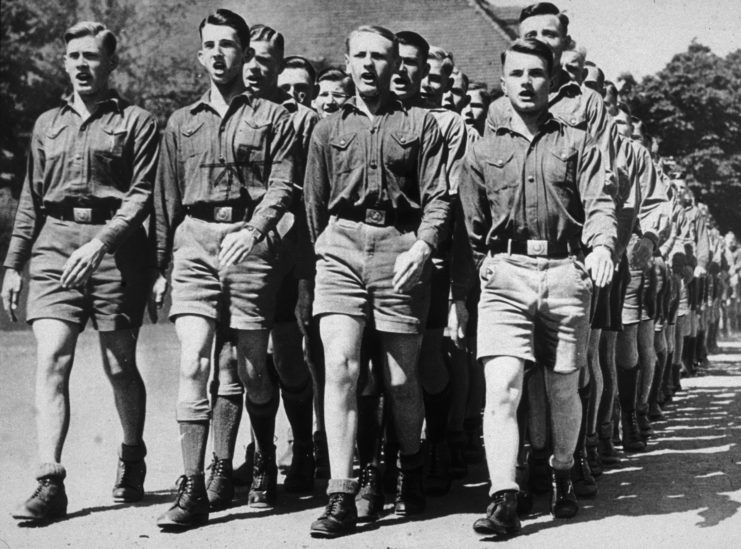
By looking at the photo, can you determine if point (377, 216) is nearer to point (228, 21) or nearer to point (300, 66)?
point (228, 21)

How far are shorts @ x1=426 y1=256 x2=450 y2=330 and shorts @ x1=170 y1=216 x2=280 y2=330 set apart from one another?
0.95 meters

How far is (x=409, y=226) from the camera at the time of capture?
5863mm

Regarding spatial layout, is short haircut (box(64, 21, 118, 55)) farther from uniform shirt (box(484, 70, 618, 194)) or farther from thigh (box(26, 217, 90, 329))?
uniform shirt (box(484, 70, 618, 194))

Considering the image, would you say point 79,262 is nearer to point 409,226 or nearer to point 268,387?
point 268,387

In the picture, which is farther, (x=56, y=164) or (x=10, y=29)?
(x=10, y=29)

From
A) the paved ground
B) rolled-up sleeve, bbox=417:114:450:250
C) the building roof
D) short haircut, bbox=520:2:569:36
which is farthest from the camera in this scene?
the building roof

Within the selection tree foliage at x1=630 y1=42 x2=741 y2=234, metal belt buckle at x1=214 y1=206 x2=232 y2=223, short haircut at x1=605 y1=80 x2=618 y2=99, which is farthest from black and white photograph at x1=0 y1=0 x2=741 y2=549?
tree foliage at x1=630 y1=42 x2=741 y2=234

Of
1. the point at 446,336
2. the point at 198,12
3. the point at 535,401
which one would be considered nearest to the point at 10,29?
the point at 198,12

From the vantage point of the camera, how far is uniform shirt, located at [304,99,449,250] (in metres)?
5.77

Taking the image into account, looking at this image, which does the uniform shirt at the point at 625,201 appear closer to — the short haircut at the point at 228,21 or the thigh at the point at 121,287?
the short haircut at the point at 228,21

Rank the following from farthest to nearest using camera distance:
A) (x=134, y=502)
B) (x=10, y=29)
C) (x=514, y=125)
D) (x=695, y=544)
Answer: (x=10, y=29) < (x=134, y=502) < (x=514, y=125) < (x=695, y=544)

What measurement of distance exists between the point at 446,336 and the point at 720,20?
8.23 ft

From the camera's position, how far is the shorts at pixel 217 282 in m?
5.88

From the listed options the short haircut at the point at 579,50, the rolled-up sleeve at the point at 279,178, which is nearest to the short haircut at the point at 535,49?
the rolled-up sleeve at the point at 279,178
